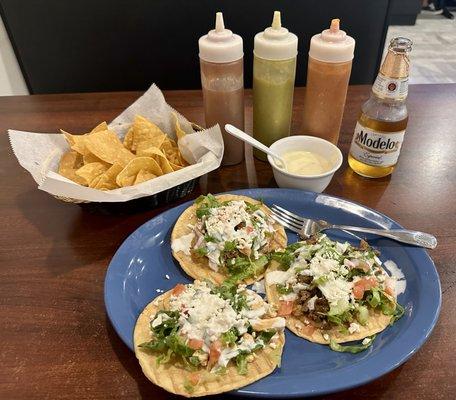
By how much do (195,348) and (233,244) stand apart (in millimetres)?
405

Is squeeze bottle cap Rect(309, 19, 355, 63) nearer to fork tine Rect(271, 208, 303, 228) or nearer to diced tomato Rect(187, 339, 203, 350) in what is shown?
fork tine Rect(271, 208, 303, 228)

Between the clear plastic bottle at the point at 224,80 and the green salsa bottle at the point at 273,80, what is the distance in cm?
7

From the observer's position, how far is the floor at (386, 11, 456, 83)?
16.7 feet

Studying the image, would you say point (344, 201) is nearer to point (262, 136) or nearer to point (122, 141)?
point (262, 136)

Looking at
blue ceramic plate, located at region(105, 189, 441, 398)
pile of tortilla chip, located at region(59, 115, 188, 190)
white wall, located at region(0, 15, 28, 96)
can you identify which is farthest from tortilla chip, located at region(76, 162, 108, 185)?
white wall, located at region(0, 15, 28, 96)

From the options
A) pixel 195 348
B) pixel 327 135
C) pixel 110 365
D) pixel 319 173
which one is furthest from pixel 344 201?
pixel 110 365

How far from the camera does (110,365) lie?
1084 millimetres

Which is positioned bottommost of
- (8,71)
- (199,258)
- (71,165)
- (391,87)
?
(8,71)

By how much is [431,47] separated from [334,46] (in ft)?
17.3

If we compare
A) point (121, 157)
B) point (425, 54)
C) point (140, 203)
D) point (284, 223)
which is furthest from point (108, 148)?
point (425, 54)

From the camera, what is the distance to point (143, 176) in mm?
1535

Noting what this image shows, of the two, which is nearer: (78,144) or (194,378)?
(194,378)

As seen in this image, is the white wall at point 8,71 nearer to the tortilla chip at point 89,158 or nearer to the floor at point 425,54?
the floor at point 425,54

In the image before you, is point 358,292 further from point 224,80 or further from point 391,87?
point 224,80
